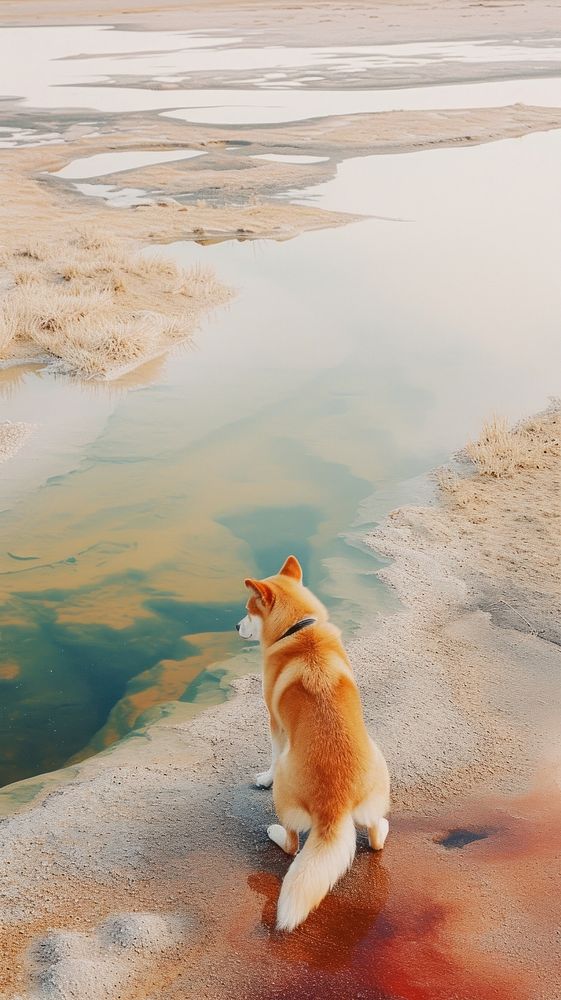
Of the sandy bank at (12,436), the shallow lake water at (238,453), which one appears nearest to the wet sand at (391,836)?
the shallow lake water at (238,453)

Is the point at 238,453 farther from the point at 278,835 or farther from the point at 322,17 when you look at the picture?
the point at 322,17

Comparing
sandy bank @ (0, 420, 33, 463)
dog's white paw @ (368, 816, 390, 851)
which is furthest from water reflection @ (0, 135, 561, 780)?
dog's white paw @ (368, 816, 390, 851)

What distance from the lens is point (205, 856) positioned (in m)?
4.71

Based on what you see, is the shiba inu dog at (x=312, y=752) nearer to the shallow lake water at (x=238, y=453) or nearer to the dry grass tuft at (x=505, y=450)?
the shallow lake water at (x=238, y=453)

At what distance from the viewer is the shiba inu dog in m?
4.02

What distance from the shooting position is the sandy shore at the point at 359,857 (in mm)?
4020

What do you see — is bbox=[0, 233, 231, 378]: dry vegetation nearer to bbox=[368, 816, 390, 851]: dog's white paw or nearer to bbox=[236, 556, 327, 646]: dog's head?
bbox=[236, 556, 327, 646]: dog's head

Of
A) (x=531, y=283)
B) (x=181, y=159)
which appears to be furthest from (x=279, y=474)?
(x=181, y=159)

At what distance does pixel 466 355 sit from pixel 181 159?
1548 centimetres

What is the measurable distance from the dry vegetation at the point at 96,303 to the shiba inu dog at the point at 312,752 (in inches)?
327

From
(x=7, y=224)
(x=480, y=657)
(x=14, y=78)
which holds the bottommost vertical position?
(x=480, y=657)

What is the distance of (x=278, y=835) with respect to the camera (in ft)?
15.3

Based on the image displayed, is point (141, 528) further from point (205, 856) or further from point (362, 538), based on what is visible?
point (205, 856)

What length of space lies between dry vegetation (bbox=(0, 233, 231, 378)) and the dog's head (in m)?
8.08
